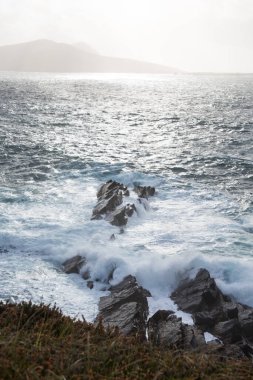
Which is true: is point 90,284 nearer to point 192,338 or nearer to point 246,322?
point 192,338

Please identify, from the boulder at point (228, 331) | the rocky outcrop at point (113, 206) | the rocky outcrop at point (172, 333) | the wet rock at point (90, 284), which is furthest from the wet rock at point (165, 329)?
the rocky outcrop at point (113, 206)

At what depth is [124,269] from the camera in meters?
15.4

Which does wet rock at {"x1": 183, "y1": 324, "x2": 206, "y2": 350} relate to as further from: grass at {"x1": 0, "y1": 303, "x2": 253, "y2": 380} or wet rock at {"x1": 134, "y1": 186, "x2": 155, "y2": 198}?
wet rock at {"x1": 134, "y1": 186, "x2": 155, "y2": 198}

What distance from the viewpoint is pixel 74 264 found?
1592 centimetres

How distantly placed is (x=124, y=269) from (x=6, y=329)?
8.99 m

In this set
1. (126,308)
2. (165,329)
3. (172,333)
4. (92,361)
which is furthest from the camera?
(126,308)

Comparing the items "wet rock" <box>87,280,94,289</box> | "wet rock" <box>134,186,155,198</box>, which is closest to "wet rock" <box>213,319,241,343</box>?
"wet rock" <box>87,280,94,289</box>

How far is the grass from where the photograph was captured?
17.4ft

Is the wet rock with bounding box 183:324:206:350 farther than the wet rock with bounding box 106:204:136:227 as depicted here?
No

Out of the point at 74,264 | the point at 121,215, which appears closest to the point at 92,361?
the point at 74,264

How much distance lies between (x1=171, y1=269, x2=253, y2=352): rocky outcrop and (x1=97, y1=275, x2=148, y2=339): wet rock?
4.83ft

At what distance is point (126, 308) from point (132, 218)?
8430 millimetres

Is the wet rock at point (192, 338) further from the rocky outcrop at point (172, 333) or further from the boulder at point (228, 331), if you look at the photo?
the boulder at point (228, 331)

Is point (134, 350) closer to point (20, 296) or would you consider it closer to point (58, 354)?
point (58, 354)
